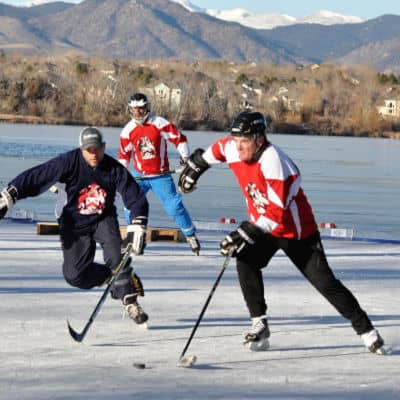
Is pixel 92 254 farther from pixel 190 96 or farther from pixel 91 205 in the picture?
pixel 190 96

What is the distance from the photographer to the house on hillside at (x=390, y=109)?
90150 mm

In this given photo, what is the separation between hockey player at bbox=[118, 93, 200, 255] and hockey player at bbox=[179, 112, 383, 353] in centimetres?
411

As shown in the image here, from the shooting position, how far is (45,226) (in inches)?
434

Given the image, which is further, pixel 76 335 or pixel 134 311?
pixel 134 311

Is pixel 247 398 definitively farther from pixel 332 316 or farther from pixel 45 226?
pixel 45 226

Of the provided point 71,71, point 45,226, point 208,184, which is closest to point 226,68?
point 71,71

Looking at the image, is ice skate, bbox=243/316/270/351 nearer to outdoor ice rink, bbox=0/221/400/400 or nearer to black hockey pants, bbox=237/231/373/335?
outdoor ice rink, bbox=0/221/400/400

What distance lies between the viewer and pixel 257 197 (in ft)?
18.5

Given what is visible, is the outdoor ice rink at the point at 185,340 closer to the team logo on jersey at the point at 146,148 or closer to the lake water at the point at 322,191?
the team logo on jersey at the point at 146,148

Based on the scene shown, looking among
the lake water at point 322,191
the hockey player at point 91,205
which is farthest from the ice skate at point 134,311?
the lake water at point 322,191

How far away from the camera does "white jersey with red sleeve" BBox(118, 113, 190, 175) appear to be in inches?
393

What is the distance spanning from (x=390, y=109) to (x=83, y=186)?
8753 centimetres

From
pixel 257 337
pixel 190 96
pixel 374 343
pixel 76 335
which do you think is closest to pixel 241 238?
pixel 257 337

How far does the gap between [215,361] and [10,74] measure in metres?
83.2
